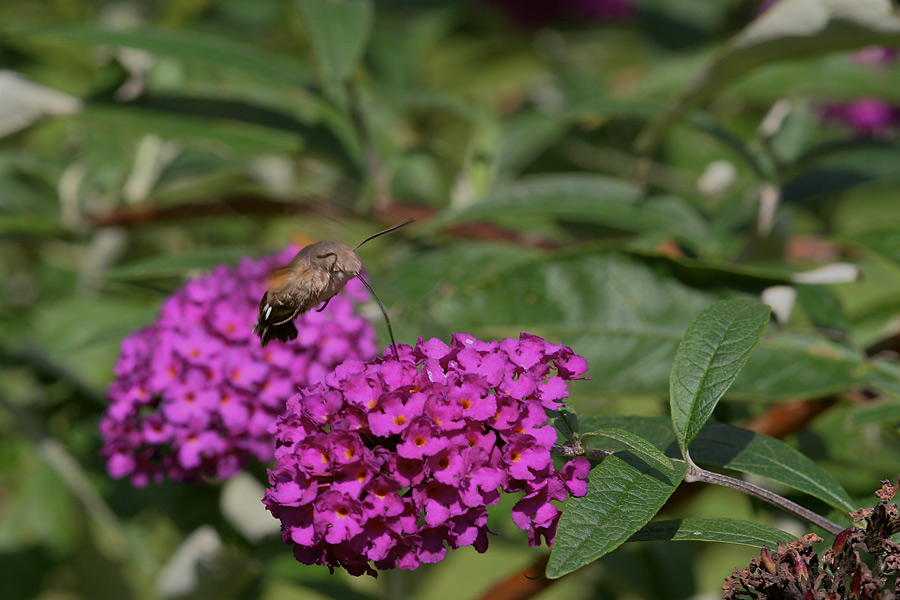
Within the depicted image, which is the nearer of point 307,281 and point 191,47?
point 307,281

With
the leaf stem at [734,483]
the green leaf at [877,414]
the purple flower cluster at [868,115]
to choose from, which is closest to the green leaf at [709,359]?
the leaf stem at [734,483]

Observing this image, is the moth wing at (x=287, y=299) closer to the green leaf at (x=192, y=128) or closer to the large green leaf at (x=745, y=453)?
the large green leaf at (x=745, y=453)

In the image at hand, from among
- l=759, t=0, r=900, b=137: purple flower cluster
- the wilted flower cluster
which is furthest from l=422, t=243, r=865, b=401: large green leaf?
l=759, t=0, r=900, b=137: purple flower cluster

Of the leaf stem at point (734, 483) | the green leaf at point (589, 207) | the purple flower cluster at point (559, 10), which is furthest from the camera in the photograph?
the purple flower cluster at point (559, 10)

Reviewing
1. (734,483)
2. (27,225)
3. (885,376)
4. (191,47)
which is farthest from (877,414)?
(27,225)

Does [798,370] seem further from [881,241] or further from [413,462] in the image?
[413,462]

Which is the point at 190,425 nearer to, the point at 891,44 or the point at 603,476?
the point at 603,476
